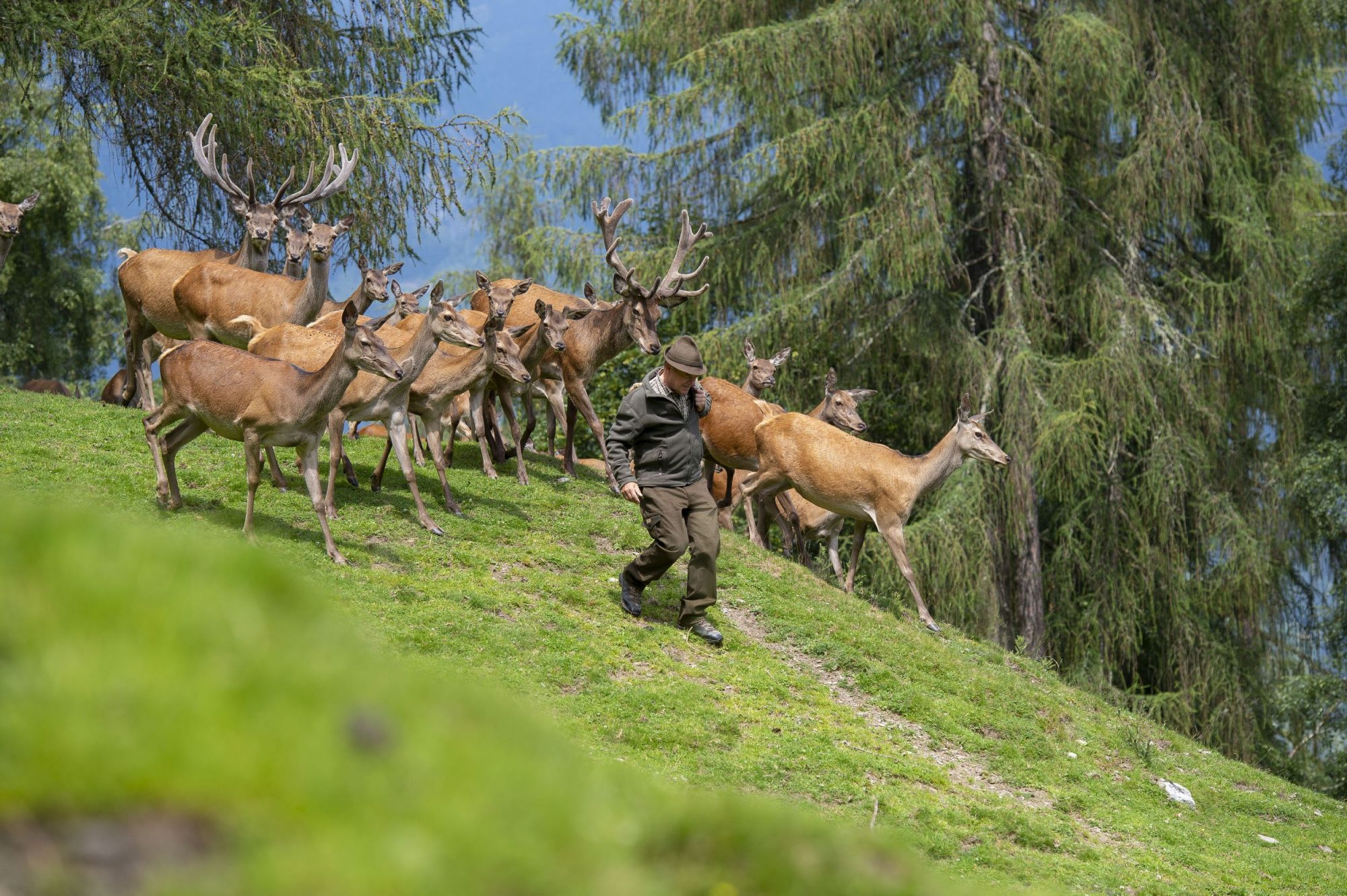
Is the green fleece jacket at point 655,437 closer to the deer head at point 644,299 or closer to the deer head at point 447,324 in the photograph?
the deer head at point 447,324

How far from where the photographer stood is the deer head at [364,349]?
10930 millimetres

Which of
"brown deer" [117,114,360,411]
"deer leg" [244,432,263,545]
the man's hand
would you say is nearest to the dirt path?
the man's hand

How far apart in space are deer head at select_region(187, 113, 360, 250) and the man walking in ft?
21.9

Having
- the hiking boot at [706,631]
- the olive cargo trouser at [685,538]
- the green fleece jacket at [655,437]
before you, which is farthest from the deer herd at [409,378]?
the hiking boot at [706,631]

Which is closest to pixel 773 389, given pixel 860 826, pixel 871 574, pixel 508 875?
pixel 871 574

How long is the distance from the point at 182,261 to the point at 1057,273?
45.1 feet

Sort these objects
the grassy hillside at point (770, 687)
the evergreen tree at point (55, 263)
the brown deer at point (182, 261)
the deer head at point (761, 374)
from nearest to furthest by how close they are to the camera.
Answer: the grassy hillside at point (770, 687) → the brown deer at point (182, 261) → the deer head at point (761, 374) → the evergreen tree at point (55, 263)

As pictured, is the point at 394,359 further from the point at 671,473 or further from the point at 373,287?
the point at 671,473

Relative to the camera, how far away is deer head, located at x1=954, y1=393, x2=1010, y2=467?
50.3 ft

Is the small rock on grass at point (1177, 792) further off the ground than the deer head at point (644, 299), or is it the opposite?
the deer head at point (644, 299)

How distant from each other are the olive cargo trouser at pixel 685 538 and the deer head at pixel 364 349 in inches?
90.5

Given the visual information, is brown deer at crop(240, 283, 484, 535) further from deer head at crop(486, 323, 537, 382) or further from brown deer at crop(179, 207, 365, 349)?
brown deer at crop(179, 207, 365, 349)

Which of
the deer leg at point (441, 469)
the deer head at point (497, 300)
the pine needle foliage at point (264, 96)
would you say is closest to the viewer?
the deer leg at point (441, 469)

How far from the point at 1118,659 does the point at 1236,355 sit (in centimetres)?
522
